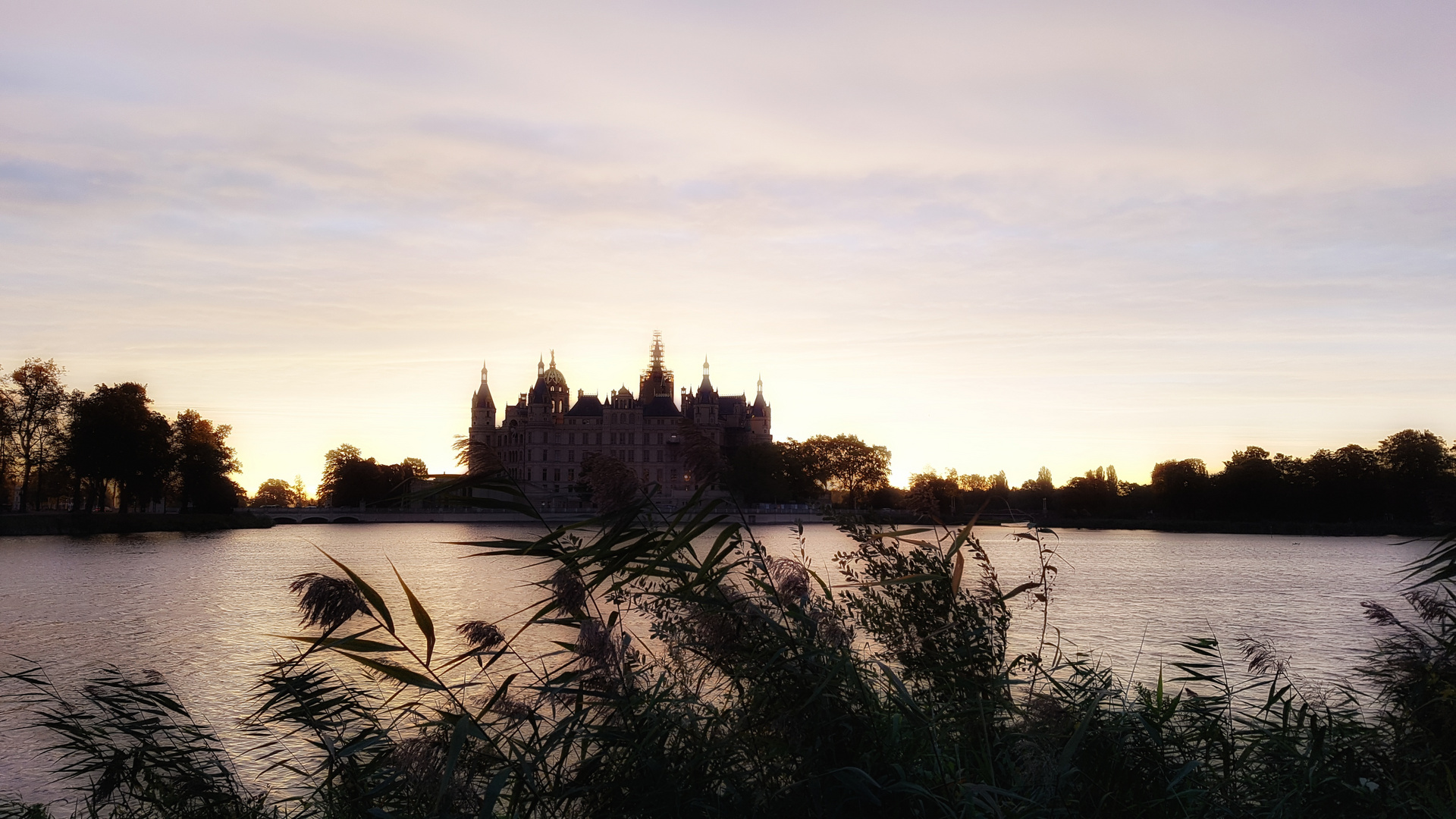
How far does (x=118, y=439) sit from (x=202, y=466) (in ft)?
40.0

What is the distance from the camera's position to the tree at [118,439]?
57.1 meters

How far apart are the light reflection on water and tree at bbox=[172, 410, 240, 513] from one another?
14.4 m

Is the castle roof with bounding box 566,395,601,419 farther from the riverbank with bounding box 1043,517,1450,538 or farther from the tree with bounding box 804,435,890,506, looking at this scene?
the riverbank with bounding box 1043,517,1450,538

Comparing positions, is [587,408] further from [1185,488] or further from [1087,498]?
[1185,488]

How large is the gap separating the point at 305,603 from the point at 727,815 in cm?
162

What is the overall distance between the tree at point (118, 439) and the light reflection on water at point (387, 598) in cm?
453

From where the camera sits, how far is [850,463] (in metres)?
114

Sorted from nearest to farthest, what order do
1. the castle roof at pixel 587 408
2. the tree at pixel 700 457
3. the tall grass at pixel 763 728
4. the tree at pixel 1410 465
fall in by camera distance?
the tall grass at pixel 763 728
the tree at pixel 700 457
the tree at pixel 1410 465
the castle roof at pixel 587 408

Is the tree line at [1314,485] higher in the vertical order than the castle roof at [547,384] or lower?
lower

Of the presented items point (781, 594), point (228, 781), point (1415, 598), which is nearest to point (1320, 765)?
point (1415, 598)

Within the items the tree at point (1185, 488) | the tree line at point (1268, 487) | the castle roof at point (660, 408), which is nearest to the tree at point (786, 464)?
the tree line at point (1268, 487)

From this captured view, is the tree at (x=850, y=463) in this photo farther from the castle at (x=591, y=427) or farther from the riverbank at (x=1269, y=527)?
the riverbank at (x=1269, y=527)

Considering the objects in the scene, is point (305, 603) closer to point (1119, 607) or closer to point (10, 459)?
point (1119, 607)

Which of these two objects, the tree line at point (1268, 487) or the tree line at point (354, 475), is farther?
the tree line at point (354, 475)
